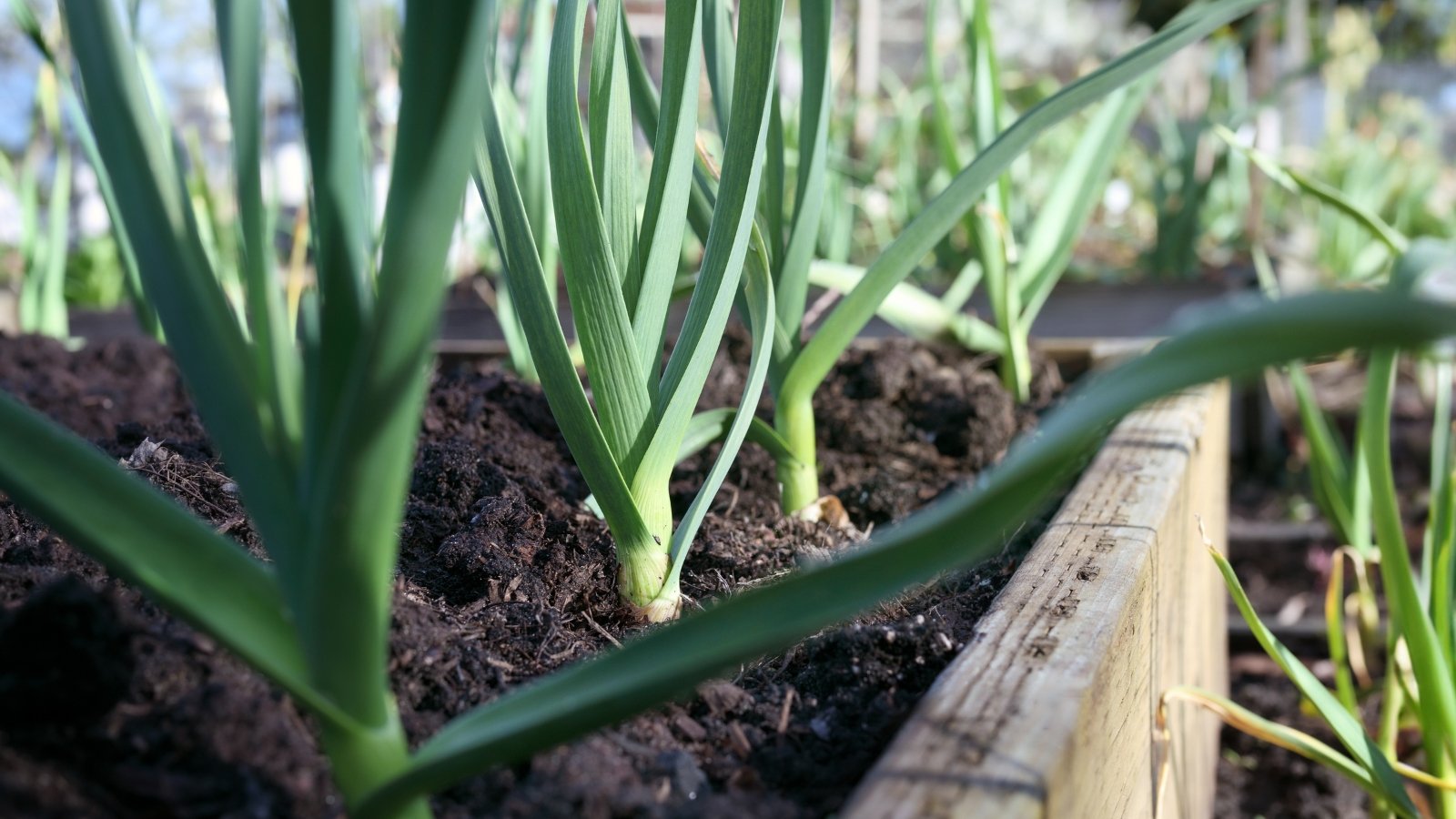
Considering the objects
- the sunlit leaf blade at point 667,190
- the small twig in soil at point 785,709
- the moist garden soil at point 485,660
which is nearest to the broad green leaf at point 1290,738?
the moist garden soil at point 485,660

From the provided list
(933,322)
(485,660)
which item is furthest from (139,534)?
(933,322)

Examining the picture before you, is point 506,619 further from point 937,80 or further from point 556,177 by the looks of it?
point 937,80

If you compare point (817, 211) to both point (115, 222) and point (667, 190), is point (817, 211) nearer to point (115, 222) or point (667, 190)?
point (667, 190)

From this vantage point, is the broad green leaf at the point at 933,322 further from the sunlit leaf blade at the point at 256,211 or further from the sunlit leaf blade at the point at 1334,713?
the sunlit leaf blade at the point at 256,211

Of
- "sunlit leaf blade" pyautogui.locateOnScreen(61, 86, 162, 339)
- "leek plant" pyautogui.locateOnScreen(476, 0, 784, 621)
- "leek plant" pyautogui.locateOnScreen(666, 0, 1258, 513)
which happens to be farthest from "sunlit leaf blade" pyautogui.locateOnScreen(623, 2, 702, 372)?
"sunlit leaf blade" pyautogui.locateOnScreen(61, 86, 162, 339)

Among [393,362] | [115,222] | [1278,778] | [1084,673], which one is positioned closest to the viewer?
[393,362]

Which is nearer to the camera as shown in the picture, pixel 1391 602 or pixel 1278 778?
pixel 1391 602

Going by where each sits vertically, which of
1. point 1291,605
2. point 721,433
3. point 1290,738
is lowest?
point 1291,605

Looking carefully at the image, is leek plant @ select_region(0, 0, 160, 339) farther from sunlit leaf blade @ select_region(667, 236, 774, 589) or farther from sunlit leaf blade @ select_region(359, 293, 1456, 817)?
sunlit leaf blade @ select_region(359, 293, 1456, 817)
